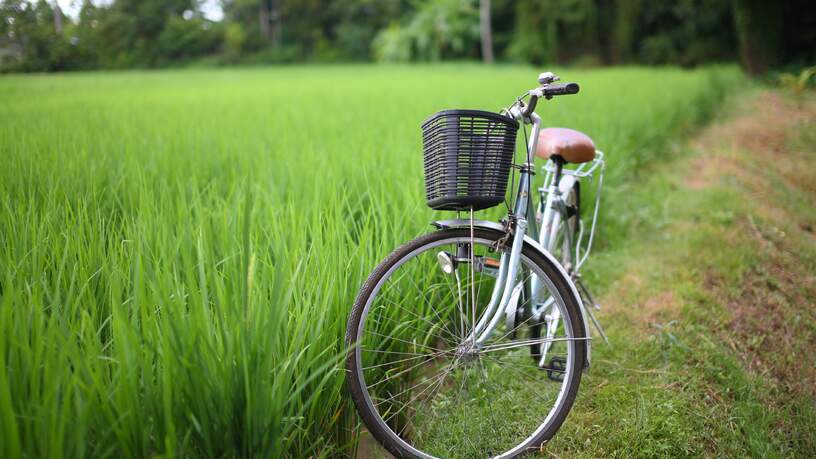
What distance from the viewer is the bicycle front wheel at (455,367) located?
1456 mm

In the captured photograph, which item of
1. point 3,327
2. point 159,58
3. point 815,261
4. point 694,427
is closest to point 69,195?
point 3,327

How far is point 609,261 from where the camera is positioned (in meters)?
3.18

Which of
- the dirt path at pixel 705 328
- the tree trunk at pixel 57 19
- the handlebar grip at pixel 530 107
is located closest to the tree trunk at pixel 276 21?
the tree trunk at pixel 57 19

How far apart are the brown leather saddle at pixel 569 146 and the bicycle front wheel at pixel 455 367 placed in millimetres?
489

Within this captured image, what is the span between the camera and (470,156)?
53.4 inches

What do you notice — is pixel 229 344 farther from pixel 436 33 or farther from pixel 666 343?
pixel 436 33

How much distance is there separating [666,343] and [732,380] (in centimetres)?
31

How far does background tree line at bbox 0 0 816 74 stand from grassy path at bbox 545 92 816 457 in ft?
11.8

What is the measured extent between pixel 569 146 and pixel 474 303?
33.9 inches

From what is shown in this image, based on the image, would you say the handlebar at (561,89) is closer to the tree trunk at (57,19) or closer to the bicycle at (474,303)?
the bicycle at (474,303)

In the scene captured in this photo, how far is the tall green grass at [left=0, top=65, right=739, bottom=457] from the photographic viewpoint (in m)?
1.08

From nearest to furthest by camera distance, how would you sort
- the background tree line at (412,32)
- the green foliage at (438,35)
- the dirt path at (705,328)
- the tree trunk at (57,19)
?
the dirt path at (705,328) < the tree trunk at (57,19) < the background tree line at (412,32) < the green foliage at (438,35)

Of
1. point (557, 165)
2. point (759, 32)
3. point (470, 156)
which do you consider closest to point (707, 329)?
point (557, 165)

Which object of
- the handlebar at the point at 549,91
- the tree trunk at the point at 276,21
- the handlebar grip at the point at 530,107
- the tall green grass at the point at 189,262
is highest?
the tree trunk at the point at 276,21
